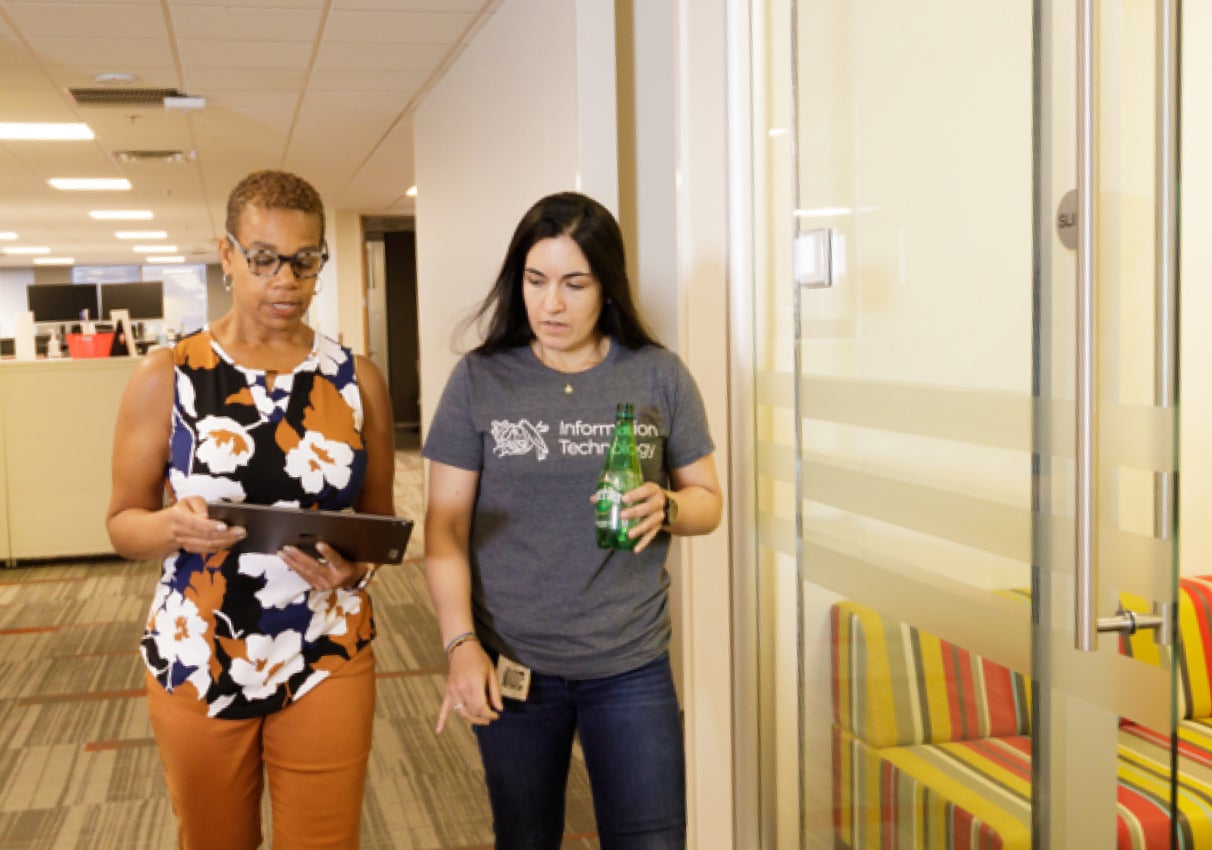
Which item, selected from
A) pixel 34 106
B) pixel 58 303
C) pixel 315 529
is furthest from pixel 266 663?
pixel 58 303

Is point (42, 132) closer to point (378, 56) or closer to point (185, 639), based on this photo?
point (378, 56)

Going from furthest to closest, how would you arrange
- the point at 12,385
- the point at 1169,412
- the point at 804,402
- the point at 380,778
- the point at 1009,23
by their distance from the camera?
the point at 12,385, the point at 380,778, the point at 804,402, the point at 1009,23, the point at 1169,412

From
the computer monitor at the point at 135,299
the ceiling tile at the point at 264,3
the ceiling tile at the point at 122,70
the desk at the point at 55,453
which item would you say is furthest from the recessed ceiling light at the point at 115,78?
the computer monitor at the point at 135,299

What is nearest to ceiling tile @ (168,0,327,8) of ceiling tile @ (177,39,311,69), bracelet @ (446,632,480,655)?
ceiling tile @ (177,39,311,69)

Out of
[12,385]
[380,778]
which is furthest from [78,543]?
[380,778]

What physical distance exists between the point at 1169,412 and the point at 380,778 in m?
3.16

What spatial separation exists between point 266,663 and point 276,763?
0.18m

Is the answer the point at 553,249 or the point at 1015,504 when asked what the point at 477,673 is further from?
the point at 1015,504

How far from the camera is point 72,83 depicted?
278 inches

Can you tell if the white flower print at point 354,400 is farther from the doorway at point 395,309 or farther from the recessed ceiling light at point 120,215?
the doorway at point 395,309

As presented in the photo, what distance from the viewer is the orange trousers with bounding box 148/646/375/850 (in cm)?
194

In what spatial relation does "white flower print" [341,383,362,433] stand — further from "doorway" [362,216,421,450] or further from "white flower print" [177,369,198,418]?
"doorway" [362,216,421,450]

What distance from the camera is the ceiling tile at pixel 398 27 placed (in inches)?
226

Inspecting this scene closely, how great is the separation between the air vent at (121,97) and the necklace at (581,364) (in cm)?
609
